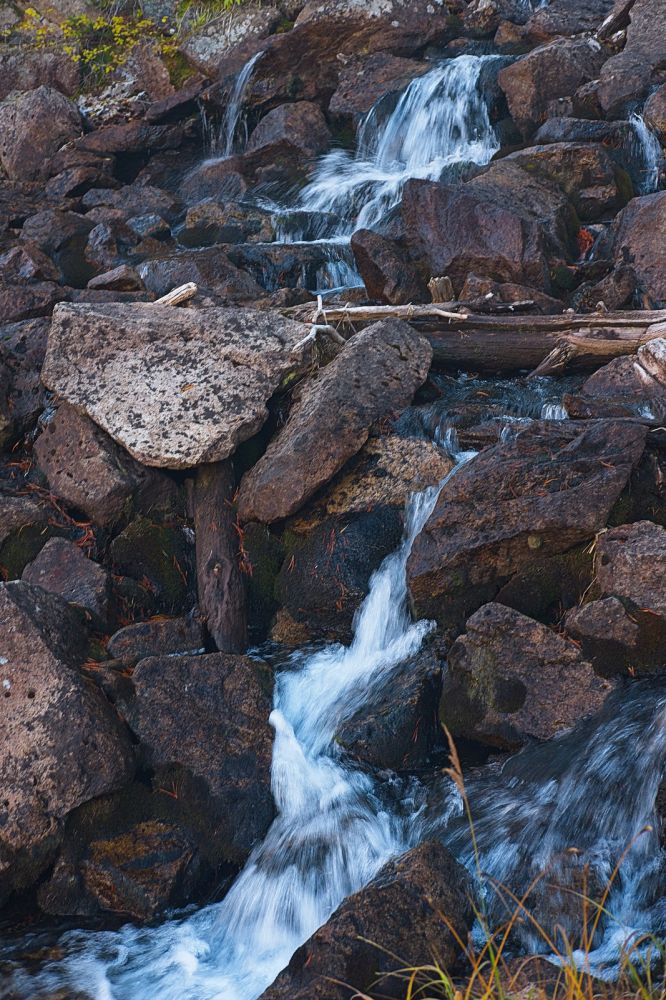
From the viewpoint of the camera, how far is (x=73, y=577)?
5.72 m

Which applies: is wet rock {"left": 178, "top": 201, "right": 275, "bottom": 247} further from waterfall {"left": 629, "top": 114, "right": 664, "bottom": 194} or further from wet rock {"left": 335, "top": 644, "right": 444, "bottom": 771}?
wet rock {"left": 335, "top": 644, "right": 444, "bottom": 771}

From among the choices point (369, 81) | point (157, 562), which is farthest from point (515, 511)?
point (369, 81)

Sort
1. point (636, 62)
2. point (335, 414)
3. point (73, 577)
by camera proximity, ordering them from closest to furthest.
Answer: point (73, 577), point (335, 414), point (636, 62)

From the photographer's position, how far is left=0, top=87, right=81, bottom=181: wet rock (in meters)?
14.7

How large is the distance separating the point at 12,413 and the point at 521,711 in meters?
4.27

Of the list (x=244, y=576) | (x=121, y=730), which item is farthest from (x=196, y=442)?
(x=121, y=730)

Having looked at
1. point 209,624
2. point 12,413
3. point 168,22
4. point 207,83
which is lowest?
point 209,624

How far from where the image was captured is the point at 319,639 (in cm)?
570

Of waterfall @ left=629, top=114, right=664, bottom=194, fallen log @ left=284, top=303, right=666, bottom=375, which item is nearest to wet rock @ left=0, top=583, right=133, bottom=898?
fallen log @ left=284, top=303, right=666, bottom=375

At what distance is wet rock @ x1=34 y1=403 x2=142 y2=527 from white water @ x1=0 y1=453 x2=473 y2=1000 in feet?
5.77

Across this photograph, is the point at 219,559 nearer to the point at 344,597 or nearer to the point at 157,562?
the point at 157,562

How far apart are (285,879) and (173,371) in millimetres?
3401

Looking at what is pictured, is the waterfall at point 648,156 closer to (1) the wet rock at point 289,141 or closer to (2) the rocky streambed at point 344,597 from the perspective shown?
(2) the rocky streambed at point 344,597

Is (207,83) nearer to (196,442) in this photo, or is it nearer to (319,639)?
(196,442)
